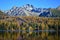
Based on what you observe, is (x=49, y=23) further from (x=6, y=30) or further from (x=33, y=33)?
(x=6, y=30)

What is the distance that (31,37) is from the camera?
6766 mm

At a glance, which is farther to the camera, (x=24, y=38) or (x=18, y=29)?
(x=18, y=29)

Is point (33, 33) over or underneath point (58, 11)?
underneath

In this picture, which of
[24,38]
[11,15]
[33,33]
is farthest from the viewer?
[11,15]

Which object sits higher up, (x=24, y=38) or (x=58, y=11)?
(x=58, y=11)

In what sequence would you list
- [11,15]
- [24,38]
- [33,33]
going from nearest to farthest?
[24,38], [33,33], [11,15]

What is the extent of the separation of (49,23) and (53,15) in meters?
0.51

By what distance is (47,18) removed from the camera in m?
7.57

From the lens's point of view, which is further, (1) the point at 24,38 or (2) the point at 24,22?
(2) the point at 24,22

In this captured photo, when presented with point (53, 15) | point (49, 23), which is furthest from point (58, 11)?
point (49, 23)

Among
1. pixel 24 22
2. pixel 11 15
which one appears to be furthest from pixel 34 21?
pixel 11 15

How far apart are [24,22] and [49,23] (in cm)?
88

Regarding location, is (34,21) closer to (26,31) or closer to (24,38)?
(26,31)

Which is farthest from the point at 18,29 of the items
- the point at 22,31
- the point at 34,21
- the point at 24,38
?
the point at 24,38
